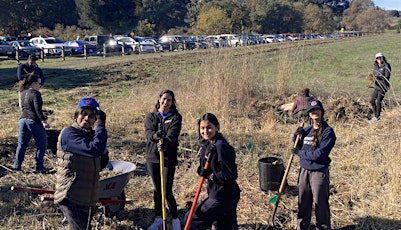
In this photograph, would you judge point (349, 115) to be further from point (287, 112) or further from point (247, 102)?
point (247, 102)

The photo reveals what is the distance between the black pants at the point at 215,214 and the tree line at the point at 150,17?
35.7m

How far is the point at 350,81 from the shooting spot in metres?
16.7

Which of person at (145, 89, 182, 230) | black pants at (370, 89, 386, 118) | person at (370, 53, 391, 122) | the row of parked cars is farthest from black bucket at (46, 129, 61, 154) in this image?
the row of parked cars

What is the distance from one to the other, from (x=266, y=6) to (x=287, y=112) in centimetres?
5315

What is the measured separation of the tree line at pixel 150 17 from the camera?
46.8 m

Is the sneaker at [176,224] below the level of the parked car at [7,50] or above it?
below

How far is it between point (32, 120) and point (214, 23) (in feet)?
140

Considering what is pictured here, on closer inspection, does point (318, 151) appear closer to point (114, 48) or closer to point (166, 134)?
point (166, 134)

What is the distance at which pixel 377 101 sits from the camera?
9797 millimetres

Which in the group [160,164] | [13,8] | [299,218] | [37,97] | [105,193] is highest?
[13,8]

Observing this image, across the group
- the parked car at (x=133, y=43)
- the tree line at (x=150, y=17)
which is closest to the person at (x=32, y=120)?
the parked car at (x=133, y=43)

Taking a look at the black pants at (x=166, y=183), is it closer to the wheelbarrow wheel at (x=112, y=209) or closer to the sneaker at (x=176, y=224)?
the sneaker at (x=176, y=224)

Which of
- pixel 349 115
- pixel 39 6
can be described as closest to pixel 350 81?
pixel 349 115

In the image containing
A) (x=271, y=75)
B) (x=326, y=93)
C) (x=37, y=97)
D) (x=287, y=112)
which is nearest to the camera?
(x=37, y=97)
